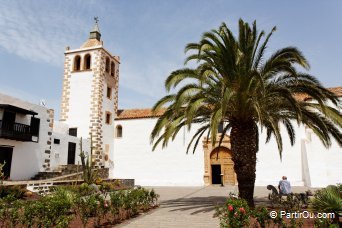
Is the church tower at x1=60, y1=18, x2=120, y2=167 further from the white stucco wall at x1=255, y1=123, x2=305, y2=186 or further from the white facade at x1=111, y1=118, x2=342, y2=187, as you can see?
the white stucco wall at x1=255, y1=123, x2=305, y2=186

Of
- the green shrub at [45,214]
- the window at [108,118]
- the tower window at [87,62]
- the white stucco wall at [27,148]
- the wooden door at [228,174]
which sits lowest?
the green shrub at [45,214]

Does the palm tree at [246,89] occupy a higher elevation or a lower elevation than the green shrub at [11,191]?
higher

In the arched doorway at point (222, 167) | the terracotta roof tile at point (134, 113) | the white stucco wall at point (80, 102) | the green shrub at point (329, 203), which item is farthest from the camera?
the terracotta roof tile at point (134, 113)

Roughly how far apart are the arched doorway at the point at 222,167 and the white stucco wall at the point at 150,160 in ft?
3.75

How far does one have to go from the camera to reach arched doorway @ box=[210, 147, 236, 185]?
85.3ft

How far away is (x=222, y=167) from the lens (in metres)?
26.3

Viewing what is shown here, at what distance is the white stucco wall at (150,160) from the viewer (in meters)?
26.8

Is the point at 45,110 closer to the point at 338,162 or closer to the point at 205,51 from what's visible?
the point at 205,51

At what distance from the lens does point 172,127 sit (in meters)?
10.9

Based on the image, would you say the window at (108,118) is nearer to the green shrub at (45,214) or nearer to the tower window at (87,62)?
the tower window at (87,62)

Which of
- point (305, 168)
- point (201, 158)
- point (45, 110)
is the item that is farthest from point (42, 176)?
point (305, 168)

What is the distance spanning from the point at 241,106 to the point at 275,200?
425 centimetres

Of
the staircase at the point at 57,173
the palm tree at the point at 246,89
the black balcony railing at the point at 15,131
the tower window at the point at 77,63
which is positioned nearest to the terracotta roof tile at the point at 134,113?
the tower window at the point at 77,63

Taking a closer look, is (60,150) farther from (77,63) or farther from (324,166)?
(324,166)
